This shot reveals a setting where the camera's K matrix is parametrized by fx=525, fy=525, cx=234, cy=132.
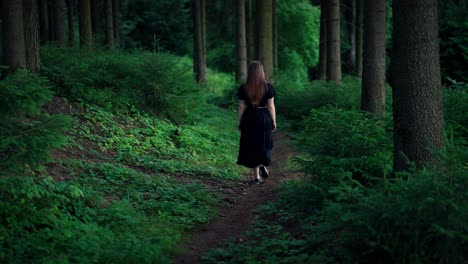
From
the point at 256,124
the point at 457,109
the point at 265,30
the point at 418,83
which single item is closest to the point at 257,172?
the point at 256,124

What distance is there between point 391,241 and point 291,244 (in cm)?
157

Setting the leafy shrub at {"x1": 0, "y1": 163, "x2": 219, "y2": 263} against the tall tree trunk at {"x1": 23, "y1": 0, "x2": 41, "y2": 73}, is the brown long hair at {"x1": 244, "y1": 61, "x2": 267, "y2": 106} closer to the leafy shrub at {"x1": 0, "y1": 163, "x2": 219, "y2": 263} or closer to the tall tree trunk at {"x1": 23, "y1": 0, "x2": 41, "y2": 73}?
the leafy shrub at {"x1": 0, "y1": 163, "x2": 219, "y2": 263}

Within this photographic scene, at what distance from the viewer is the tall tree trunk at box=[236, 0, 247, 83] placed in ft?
75.6

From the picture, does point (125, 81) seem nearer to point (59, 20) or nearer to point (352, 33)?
point (59, 20)

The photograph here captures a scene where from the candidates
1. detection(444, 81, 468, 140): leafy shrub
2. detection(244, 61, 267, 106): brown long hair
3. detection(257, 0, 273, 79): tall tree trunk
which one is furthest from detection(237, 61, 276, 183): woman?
detection(257, 0, 273, 79): tall tree trunk

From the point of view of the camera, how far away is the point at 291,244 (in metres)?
5.87

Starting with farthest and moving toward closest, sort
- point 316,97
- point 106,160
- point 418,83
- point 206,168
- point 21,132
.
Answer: point 316,97 → point 206,168 → point 106,160 → point 418,83 → point 21,132

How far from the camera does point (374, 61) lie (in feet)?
31.2

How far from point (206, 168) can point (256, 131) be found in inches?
60.6

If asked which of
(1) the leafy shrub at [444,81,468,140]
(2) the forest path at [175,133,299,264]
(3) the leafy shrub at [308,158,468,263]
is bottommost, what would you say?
(2) the forest path at [175,133,299,264]

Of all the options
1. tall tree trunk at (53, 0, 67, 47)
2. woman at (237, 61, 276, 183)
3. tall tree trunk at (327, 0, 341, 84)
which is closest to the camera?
woman at (237, 61, 276, 183)

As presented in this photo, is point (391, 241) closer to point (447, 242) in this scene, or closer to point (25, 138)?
point (447, 242)

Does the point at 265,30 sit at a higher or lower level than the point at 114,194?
higher

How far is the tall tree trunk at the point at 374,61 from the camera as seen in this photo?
9492 millimetres
